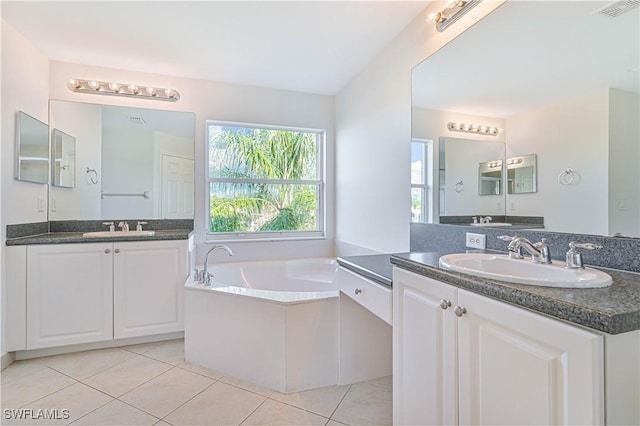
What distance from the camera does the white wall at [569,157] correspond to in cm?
115

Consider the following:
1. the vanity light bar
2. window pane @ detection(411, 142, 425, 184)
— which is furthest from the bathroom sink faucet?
window pane @ detection(411, 142, 425, 184)

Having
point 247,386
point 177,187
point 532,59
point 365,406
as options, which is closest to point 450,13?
point 532,59

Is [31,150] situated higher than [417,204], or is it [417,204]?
[31,150]

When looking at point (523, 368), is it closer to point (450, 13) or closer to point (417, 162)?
point (417, 162)

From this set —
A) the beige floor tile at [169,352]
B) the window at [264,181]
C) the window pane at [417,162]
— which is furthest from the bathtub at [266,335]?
the window at [264,181]

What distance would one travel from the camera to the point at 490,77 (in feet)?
5.34

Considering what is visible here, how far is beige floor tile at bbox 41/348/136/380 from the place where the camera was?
6.96 feet

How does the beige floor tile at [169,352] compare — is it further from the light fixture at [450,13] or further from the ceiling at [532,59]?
the light fixture at [450,13]

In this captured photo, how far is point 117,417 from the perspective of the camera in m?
1.65

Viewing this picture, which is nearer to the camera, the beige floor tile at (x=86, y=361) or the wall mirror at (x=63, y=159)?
the beige floor tile at (x=86, y=361)

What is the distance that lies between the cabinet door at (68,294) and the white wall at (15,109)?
0.17 metres

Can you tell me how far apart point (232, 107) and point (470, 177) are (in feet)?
7.77

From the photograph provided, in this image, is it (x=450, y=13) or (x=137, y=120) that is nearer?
(x=450, y=13)

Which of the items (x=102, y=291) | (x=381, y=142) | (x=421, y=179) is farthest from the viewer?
(x=381, y=142)
